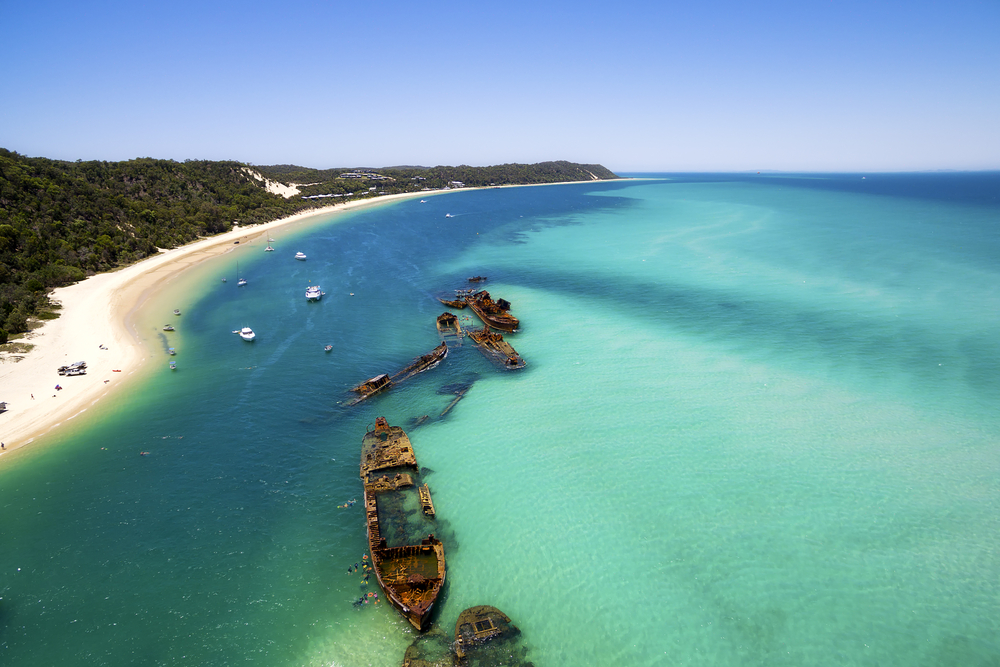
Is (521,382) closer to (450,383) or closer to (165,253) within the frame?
(450,383)

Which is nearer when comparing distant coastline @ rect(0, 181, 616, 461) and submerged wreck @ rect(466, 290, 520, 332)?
distant coastline @ rect(0, 181, 616, 461)

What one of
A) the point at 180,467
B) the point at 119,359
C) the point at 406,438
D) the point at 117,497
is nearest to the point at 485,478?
the point at 406,438

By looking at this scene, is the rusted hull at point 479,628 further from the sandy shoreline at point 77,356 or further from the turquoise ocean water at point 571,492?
the sandy shoreline at point 77,356

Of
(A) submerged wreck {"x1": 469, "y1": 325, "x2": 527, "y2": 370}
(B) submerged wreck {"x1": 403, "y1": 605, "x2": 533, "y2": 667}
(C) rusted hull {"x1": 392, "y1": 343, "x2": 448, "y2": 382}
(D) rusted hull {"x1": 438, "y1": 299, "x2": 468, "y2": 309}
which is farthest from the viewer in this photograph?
(D) rusted hull {"x1": 438, "y1": 299, "x2": 468, "y2": 309}

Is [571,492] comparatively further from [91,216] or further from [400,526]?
[91,216]

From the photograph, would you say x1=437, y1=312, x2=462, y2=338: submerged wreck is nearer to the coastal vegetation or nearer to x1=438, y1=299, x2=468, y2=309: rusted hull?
x1=438, y1=299, x2=468, y2=309: rusted hull

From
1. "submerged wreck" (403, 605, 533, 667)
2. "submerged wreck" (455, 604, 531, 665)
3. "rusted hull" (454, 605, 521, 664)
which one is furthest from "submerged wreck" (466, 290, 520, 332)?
"submerged wreck" (403, 605, 533, 667)
